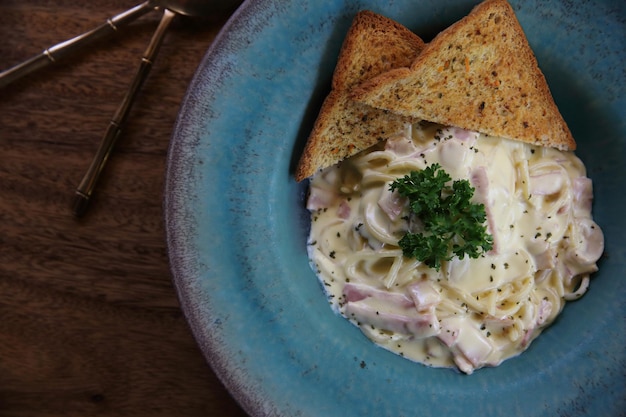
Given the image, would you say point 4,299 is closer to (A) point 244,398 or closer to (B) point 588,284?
(A) point 244,398

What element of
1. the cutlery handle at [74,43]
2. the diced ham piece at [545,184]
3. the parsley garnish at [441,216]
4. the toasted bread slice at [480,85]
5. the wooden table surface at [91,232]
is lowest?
the wooden table surface at [91,232]

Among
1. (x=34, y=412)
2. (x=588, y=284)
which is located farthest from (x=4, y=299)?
(x=588, y=284)

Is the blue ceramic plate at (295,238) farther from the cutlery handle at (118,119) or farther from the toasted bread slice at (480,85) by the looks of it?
the cutlery handle at (118,119)

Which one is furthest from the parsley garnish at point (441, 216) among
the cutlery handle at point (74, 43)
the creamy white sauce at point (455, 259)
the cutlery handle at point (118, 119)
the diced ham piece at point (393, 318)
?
the cutlery handle at point (74, 43)

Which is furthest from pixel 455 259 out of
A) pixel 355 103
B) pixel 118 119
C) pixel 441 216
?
pixel 118 119

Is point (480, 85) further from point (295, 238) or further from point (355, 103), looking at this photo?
point (295, 238)

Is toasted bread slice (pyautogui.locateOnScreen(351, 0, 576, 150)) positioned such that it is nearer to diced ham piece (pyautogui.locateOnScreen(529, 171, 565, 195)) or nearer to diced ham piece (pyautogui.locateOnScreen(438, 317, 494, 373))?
diced ham piece (pyautogui.locateOnScreen(529, 171, 565, 195))
